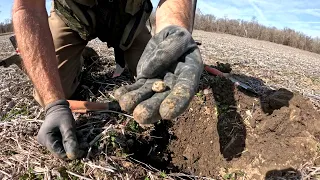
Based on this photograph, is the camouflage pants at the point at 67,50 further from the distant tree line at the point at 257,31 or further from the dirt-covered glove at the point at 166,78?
the distant tree line at the point at 257,31

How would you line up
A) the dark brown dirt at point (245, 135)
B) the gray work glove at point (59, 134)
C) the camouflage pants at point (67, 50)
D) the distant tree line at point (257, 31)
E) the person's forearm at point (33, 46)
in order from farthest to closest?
→ the distant tree line at point (257, 31)
the camouflage pants at point (67, 50)
the person's forearm at point (33, 46)
the dark brown dirt at point (245, 135)
the gray work glove at point (59, 134)

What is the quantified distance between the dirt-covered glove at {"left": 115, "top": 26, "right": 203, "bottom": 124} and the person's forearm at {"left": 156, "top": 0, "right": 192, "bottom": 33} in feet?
1.25

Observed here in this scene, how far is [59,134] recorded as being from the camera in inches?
86.1

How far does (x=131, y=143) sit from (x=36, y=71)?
3.27ft

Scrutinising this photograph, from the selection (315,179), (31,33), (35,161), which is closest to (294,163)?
(315,179)

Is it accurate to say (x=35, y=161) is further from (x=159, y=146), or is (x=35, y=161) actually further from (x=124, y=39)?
(x=124, y=39)

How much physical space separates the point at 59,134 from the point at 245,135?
156 centimetres

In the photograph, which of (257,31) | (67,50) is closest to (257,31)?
(257,31)

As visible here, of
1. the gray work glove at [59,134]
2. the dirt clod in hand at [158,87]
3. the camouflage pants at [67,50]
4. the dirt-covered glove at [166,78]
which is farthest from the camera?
the camouflage pants at [67,50]

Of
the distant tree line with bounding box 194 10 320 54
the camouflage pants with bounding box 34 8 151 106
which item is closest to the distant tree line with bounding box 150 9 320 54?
the distant tree line with bounding box 194 10 320 54

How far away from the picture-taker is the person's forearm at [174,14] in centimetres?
238

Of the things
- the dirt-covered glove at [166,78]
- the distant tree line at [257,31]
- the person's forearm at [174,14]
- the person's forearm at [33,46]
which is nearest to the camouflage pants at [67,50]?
the person's forearm at [33,46]

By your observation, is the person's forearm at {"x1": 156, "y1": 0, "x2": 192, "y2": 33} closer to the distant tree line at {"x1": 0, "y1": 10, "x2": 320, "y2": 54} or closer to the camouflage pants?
the camouflage pants

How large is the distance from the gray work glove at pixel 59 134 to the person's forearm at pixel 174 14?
1.01 metres
